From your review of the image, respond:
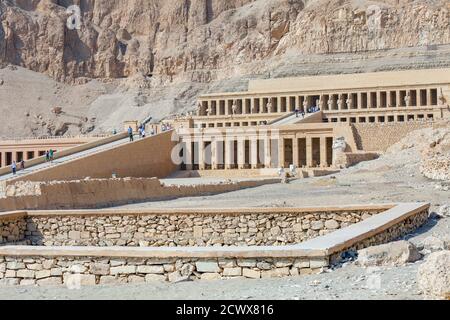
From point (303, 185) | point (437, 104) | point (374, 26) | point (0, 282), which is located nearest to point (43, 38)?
point (374, 26)

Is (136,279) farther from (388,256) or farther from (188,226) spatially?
(188,226)

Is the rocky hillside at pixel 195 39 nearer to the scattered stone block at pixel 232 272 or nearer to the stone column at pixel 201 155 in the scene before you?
the stone column at pixel 201 155

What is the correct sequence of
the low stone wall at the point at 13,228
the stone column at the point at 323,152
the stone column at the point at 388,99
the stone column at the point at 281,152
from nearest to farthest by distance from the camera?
the low stone wall at the point at 13,228
the stone column at the point at 323,152
the stone column at the point at 281,152
the stone column at the point at 388,99

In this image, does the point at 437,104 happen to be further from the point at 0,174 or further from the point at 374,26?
the point at 0,174

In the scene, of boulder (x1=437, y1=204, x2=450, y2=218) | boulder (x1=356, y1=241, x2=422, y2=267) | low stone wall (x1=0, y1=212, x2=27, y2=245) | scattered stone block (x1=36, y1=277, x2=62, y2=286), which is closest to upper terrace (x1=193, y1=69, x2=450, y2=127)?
boulder (x1=437, y1=204, x2=450, y2=218)

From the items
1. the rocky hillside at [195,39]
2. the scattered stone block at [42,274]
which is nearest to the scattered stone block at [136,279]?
the scattered stone block at [42,274]

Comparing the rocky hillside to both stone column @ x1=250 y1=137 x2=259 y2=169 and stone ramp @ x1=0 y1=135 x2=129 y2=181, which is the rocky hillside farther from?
stone ramp @ x1=0 y1=135 x2=129 y2=181

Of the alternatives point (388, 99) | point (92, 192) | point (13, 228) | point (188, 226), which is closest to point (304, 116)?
point (388, 99)
